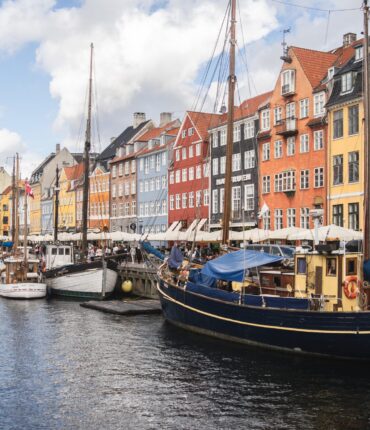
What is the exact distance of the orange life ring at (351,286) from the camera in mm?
21047

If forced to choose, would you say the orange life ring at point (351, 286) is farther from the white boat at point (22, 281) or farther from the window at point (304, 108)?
the window at point (304, 108)

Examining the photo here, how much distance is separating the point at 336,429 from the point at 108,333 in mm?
14207

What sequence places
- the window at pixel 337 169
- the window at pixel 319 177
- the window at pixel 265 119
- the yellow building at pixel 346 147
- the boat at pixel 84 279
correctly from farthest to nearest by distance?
the window at pixel 265 119 → the window at pixel 319 177 → the window at pixel 337 169 → the yellow building at pixel 346 147 → the boat at pixel 84 279

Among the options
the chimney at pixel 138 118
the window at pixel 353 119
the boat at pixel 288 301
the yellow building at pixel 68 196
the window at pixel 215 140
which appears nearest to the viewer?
the boat at pixel 288 301

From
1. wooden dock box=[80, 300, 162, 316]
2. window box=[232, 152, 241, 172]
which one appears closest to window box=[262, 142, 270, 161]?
window box=[232, 152, 241, 172]

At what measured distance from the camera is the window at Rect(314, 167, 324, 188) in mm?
46969

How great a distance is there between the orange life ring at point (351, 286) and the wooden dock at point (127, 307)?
14300 mm

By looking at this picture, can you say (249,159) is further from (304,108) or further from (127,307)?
(127,307)

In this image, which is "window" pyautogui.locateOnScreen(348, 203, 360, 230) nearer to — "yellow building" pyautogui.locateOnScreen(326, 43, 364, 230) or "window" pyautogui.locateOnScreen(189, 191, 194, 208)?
"yellow building" pyautogui.locateOnScreen(326, 43, 364, 230)

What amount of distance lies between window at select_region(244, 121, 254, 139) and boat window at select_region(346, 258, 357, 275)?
3528cm

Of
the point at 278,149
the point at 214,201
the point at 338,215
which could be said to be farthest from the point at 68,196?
the point at 338,215

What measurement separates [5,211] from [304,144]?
329ft

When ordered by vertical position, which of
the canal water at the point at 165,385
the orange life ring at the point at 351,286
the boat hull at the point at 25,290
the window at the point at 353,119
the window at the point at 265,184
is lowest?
the canal water at the point at 165,385

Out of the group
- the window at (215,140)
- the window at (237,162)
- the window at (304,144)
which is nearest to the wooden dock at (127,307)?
the window at (304,144)
